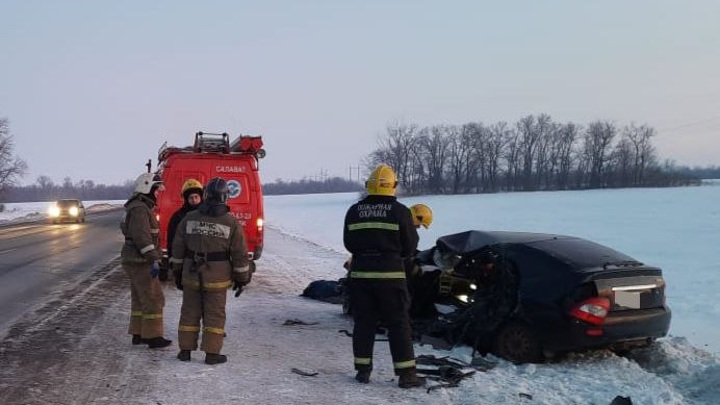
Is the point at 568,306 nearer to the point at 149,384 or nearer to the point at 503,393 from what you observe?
the point at 503,393

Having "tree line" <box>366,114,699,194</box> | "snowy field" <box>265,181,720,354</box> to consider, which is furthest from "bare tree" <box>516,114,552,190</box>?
"snowy field" <box>265,181,720,354</box>

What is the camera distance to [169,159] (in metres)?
11.5

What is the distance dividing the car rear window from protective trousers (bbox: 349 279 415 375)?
5.86ft

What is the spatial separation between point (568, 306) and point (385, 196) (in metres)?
2.01

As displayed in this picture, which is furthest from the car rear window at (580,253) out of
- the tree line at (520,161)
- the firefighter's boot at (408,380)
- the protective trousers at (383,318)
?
the tree line at (520,161)

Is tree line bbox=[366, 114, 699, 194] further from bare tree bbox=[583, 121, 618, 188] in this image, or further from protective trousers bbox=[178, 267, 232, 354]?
protective trousers bbox=[178, 267, 232, 354]

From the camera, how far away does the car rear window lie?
6.09 meters

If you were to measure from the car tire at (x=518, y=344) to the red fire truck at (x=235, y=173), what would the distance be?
6.13 metres

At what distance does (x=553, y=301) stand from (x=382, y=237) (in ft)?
5.98

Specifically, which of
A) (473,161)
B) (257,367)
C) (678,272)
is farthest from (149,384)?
(473,161)

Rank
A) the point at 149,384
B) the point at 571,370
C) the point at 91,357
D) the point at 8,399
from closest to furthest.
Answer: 1. the point at 8,399
2. the point at 149,384
3. the point at 571,370
4. the point at 91,357

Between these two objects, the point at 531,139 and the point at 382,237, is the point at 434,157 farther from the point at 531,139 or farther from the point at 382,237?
the point at 382,237

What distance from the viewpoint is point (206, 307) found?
5930mm

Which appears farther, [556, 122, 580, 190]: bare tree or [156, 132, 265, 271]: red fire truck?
[556, 122, 580, 190]: bare tree
